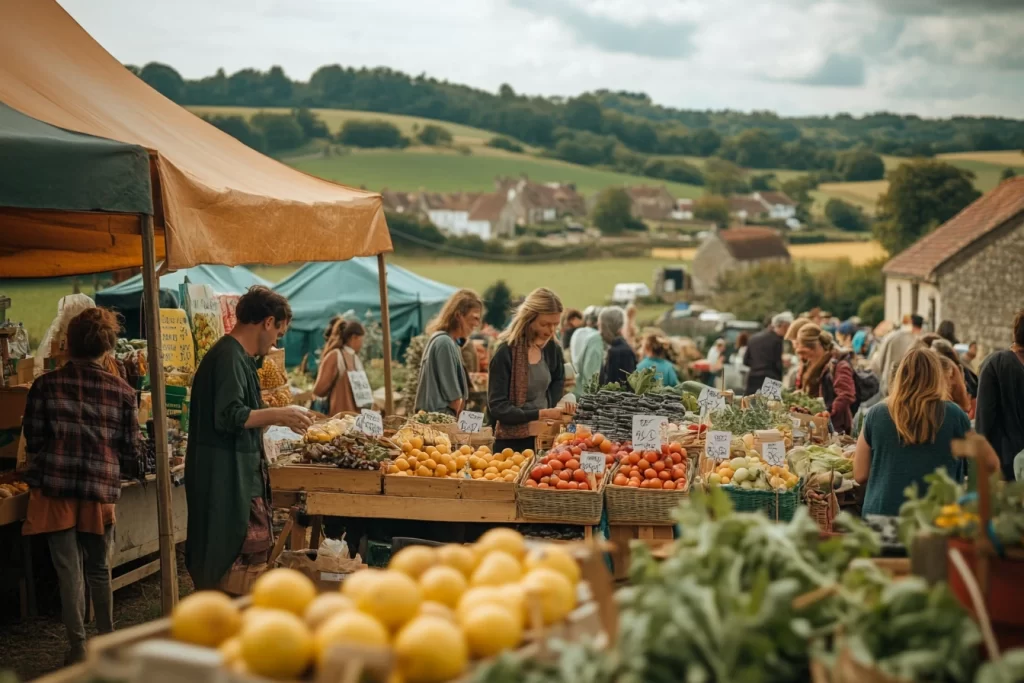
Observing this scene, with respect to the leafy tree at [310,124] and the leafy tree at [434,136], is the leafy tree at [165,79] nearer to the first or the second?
the leafy tree at [310,124]

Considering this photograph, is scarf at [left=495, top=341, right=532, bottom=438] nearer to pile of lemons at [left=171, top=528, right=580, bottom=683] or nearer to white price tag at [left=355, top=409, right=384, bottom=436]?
white price tag at [left=355, top=409, right=384, bottom=436]

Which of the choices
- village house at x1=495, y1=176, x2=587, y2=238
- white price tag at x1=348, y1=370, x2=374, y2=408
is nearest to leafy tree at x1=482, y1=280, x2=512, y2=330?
white price tag at x1=348, y1=370, x2=374, y2=408

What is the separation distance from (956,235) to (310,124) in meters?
53.6

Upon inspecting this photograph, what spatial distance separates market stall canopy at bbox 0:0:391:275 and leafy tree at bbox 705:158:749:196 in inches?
3284

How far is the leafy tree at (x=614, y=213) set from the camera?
78.6 meters

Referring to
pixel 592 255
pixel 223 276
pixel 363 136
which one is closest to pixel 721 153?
pixel 592 255

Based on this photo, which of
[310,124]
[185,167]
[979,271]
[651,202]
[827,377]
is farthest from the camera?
[651,202]

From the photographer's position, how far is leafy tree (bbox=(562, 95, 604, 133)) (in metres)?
96.7

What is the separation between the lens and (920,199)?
63406 mm

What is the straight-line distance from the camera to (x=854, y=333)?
20.9 m

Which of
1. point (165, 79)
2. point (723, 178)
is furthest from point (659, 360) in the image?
point (723, 178)

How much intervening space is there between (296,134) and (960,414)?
7484 cm

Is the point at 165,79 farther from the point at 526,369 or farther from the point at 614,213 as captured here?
the point at 526,369

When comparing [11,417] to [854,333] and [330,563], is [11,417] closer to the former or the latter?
[330,563]
